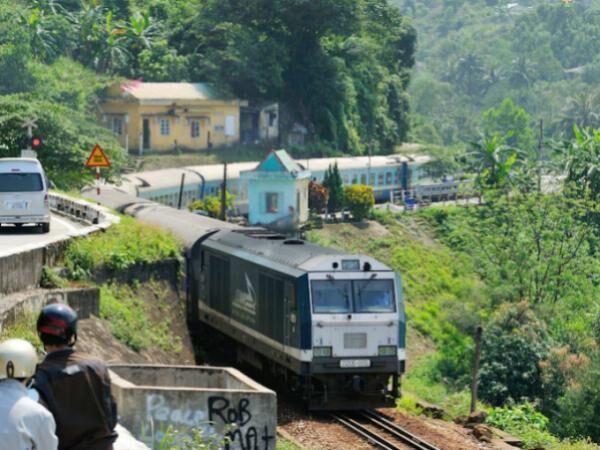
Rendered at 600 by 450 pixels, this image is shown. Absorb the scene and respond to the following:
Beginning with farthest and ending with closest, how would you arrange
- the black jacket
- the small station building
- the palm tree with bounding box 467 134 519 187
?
1. the palm tree with bounding box 467 134 519 187
2. the small station building
3. the black jacket

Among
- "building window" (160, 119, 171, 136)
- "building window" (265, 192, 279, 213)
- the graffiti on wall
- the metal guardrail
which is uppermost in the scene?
"building window" (160, 119, 171, 136)

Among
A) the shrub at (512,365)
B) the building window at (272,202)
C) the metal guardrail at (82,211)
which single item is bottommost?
the shrub at (512,365)

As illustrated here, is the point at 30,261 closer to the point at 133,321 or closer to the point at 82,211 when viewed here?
the point at 133,321

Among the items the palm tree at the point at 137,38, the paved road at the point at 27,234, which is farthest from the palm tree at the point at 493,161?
the paved road at the point at 27,234

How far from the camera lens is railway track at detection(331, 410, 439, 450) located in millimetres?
18219

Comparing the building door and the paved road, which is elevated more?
the building door

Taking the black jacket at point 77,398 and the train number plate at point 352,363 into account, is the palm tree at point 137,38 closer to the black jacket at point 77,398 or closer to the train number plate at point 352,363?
the train number plate at point 352,363

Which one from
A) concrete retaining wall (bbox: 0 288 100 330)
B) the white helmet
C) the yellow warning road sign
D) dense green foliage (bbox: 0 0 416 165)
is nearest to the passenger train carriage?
concrete retaining wall (bbox: 0 288 100 330)

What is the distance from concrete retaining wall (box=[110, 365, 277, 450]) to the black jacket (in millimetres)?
4553

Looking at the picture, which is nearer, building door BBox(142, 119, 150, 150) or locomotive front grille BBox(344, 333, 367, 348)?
locomotive front grille BBox(344, 333, 367, 348)

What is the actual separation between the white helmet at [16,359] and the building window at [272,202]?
5115cm

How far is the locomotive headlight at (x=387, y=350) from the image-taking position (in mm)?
20500

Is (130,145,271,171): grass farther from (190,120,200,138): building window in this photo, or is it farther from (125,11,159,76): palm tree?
(125,11,159,76): palm tree

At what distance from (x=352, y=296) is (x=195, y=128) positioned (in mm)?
51050
